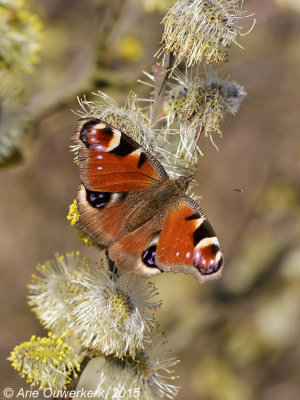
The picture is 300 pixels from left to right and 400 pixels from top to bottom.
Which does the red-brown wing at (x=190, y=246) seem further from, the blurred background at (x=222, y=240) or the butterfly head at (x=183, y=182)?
the blurred background at (x=222, y=240)

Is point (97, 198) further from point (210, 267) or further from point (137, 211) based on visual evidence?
point (210, 267)

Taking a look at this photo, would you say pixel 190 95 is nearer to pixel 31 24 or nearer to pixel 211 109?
pixel 211 109

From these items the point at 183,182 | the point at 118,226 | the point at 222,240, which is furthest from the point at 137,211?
the point at 222,240

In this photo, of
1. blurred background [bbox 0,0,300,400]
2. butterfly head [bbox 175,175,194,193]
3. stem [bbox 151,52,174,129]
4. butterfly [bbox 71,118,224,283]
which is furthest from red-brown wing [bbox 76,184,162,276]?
blurred background [bbox 0,0,300,400]

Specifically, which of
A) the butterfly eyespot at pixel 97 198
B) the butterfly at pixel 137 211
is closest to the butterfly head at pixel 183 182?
the butterfly at pixel 137 211

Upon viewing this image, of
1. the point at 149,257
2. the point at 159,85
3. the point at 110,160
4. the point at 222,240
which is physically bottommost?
the point at 149,257

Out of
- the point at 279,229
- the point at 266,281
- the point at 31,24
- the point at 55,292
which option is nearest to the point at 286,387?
the point at 266,281
